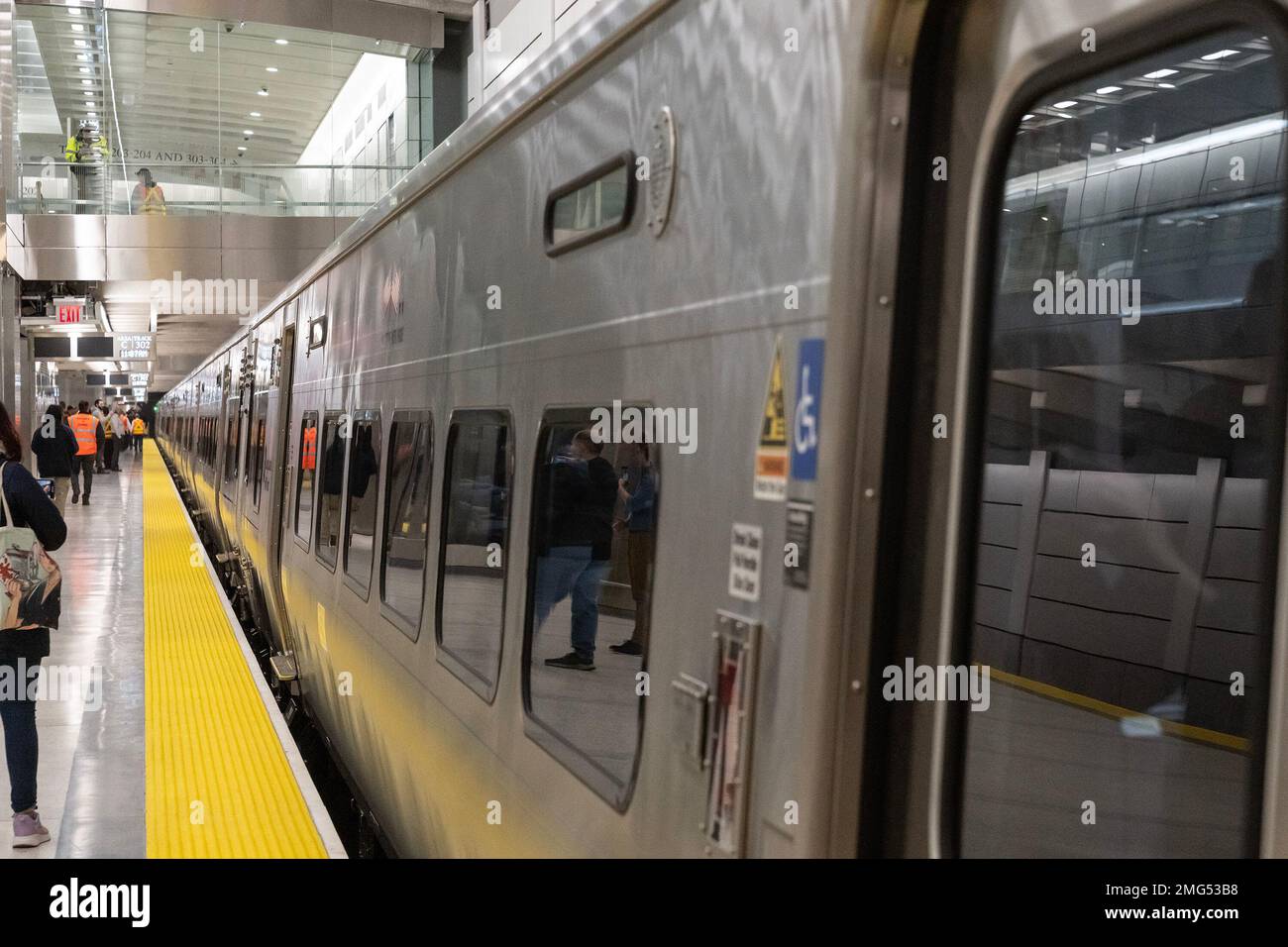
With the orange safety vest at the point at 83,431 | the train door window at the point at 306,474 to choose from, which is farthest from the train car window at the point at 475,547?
the orange safety vest at the point at 83,431

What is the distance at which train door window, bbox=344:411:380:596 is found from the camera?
504cm

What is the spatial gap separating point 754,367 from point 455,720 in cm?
202

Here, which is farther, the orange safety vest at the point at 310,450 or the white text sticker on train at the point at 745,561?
the orange safety vest at the point at 310,450

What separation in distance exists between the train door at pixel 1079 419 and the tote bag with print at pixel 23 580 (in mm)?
3445

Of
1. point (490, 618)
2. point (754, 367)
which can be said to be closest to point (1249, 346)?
point (490, 618)

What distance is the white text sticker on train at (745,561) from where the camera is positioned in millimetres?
1942

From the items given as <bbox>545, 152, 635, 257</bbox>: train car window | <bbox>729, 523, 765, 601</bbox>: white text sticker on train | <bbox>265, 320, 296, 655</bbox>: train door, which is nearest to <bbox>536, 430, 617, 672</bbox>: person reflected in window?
<bbox>545, 152, 635, 257</bbox>: train car window

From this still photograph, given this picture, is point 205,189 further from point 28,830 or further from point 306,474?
point 28,830

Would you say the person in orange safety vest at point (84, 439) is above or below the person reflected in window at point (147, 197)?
below

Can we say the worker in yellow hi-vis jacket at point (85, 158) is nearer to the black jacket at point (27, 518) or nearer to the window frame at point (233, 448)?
the window frame at point (233, 448)

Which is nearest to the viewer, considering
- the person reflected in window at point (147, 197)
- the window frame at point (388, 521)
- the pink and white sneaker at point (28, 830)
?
the window frame at point (388, 521)

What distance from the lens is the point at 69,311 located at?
25.5 meters

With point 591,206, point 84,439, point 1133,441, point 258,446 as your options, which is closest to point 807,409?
point 591,206
